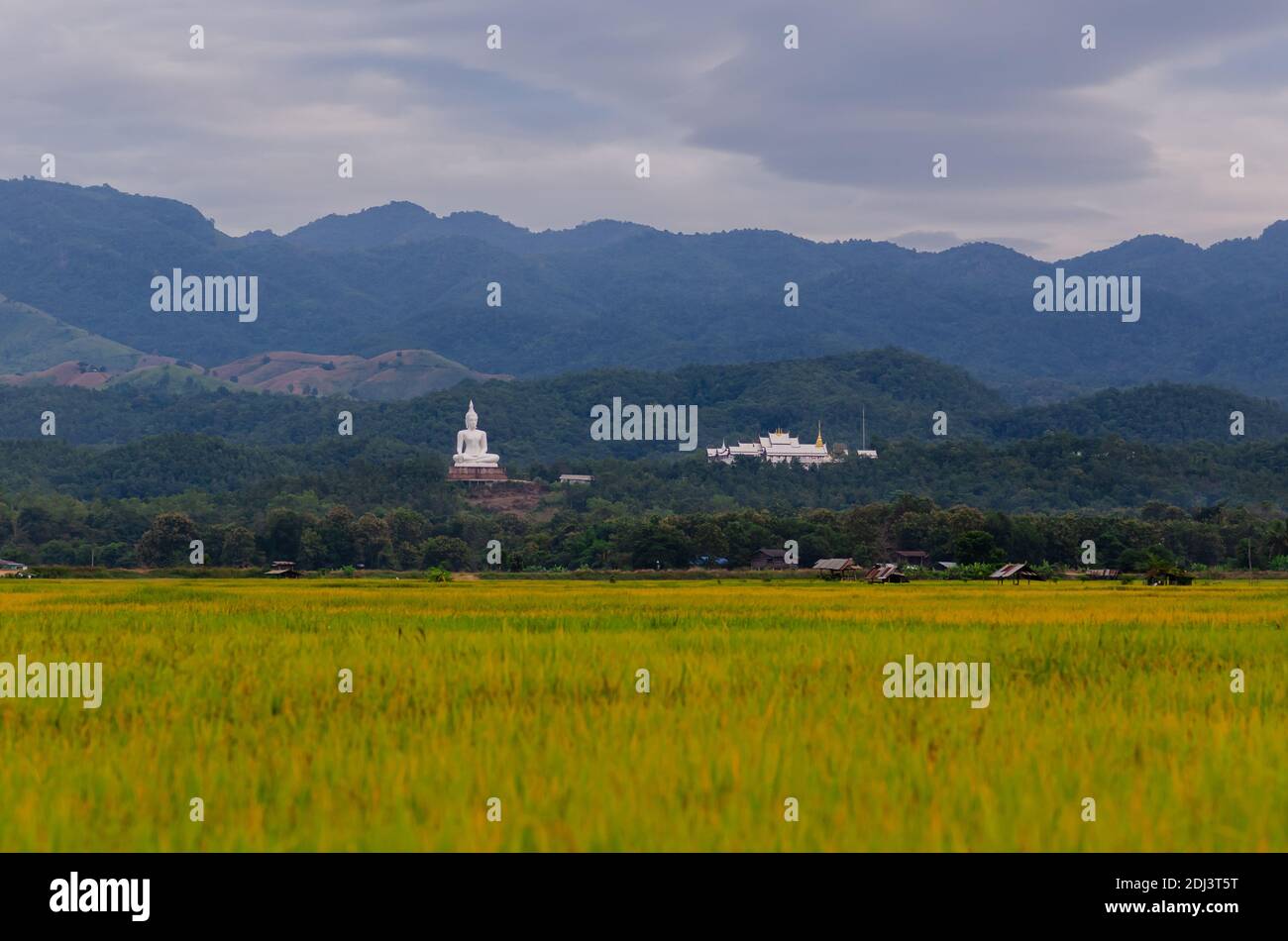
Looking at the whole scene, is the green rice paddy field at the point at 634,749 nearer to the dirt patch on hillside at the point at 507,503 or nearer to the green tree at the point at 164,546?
the green tree at the point at 164,546

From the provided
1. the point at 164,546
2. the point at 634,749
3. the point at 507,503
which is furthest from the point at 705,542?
the point at 634,749

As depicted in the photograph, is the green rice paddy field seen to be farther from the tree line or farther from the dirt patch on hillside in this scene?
the dirt patch on hillside

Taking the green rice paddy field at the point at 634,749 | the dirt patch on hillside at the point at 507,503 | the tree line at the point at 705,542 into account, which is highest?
the dirt patch on hillside at the point at 507,503

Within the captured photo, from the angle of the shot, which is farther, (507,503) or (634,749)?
(507,503)

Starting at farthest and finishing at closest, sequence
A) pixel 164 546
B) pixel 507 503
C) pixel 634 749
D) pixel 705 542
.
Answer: pixel 507 503 < pixel 164 546 < pixel 705 542 < pixel 634 749

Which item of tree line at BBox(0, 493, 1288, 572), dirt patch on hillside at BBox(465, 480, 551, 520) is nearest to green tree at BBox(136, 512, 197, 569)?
tree line at BBox(0, 493, 1288, 572)

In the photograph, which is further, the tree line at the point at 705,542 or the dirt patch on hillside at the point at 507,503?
the dirt patch on hillside at the point at 507,503

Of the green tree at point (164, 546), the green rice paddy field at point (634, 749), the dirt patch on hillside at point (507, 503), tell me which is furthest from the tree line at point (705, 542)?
the green rice paddy field at point (634, 749)

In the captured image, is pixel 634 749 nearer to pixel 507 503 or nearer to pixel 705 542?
pixel 705 542
